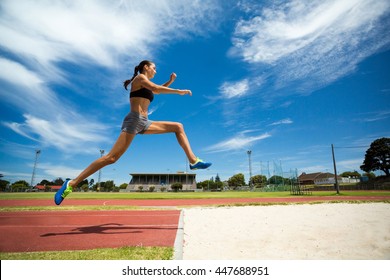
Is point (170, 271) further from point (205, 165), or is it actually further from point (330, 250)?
point (330, 250)

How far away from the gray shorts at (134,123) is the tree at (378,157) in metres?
72.4

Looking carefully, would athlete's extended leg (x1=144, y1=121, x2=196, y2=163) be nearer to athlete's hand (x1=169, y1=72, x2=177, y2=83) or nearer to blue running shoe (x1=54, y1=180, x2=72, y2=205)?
athlete's hand (x1=169, y1=72, x2=177, y2=83)

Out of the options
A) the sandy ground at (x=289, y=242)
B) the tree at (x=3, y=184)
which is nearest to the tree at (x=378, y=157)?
the sandy ground at (x=289, y=242)

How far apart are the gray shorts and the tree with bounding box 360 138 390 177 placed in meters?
72.4

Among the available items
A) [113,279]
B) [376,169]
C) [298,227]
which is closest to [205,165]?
[113,279]

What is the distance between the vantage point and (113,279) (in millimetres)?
2398

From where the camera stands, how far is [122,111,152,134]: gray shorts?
3.79 meters

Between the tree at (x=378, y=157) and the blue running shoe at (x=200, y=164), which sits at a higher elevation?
the tree at (x=378, y=157)

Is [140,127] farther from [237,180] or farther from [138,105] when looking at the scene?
[237,180]

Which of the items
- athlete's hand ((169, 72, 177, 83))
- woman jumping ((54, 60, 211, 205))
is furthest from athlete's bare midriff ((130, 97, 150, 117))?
athlete's hand ((169, 72, 177, 83))

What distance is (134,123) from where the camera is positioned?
A: 379 centimetres

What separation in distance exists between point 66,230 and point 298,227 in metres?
4.81

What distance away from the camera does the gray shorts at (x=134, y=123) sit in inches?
149

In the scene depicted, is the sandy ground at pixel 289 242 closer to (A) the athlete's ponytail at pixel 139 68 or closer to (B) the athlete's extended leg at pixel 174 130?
(B) the athlete's extended leg at pixel 174 130
